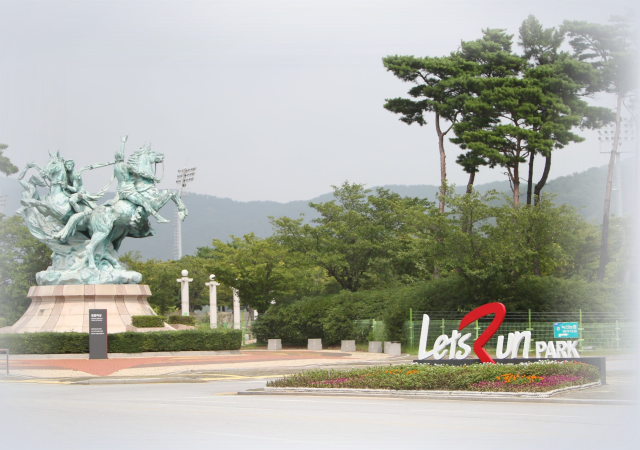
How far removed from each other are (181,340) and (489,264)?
13763mm

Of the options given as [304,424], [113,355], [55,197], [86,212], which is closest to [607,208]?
[113,355]

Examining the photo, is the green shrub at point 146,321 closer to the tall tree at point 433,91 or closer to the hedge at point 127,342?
the hedge at point 127,342

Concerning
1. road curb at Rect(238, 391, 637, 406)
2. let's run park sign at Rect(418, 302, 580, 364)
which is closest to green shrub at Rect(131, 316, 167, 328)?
road curb at Rect(238, 391, 637, 406)

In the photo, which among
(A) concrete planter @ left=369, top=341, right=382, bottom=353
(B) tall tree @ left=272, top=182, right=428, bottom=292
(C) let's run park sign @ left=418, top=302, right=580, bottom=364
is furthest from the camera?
(B) tall tree @ left=272, top=182, right=428, bottom=292

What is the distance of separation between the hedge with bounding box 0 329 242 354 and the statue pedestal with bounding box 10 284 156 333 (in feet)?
6.50

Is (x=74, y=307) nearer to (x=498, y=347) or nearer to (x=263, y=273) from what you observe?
(x=263, y=273)

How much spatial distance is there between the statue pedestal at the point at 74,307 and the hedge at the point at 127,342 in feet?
6.50

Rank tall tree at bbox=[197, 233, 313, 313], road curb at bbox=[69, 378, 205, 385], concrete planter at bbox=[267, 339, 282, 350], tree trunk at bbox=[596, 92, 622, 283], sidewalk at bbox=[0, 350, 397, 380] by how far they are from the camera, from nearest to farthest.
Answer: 1. road curb at bbox=[69, 378, 205, 385]
2. sidewalk at bbox=[0, 350, 397, 380]
3. tree trunk at bbox=[596, 92, 622, 283]
4. concrete planter at bbox=[267, 339, 282, 350]
5. tall tree at bbox=[197, 233, 313, 313]

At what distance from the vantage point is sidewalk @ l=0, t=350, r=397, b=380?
22.8 m

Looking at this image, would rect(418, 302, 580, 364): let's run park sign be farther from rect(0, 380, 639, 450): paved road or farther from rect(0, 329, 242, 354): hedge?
rect(0, 329, 242, 354): hedge

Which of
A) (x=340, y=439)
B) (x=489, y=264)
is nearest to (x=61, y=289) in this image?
(x=489, y=264)

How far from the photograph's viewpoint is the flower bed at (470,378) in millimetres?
14578

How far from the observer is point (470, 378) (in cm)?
1502

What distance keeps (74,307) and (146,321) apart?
10.4 ft
